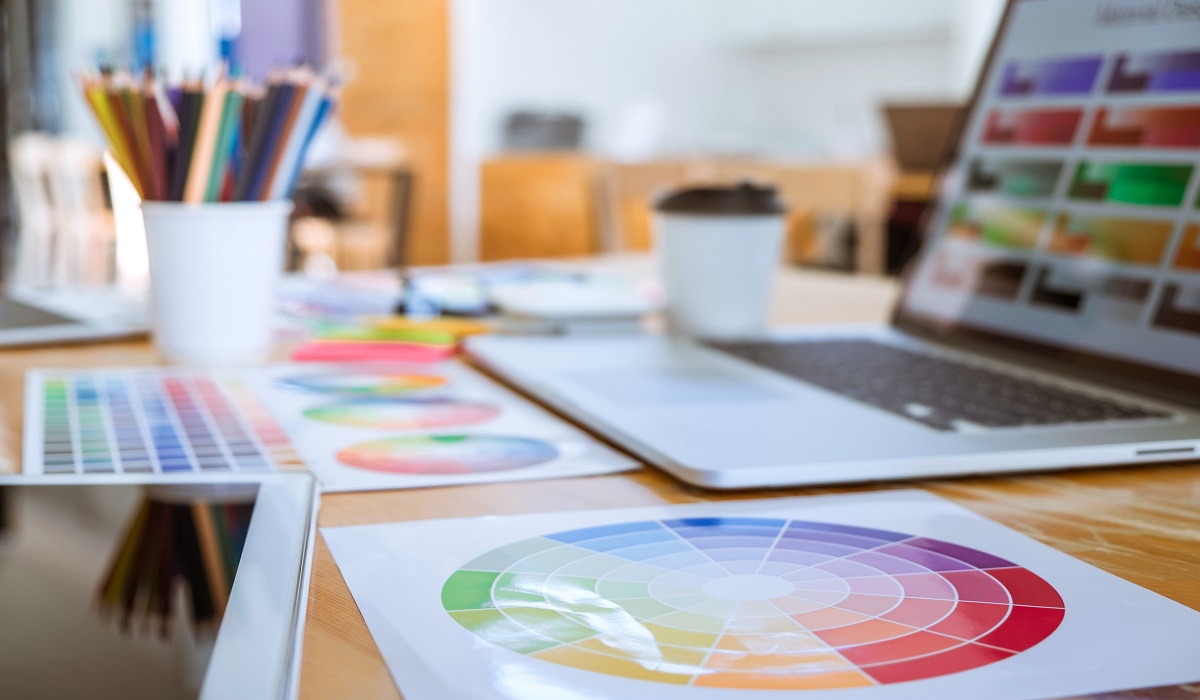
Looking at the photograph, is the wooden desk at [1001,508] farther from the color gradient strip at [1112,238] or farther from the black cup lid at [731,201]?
the black cup lid at [731,201]

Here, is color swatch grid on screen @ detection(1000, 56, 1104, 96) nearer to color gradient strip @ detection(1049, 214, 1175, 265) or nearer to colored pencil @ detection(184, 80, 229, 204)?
color gradient strip @ detection(1049, 214, 1175, 265)

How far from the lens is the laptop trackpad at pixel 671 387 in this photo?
21.8 inches

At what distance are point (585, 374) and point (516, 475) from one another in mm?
166

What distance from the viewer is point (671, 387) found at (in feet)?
1.91

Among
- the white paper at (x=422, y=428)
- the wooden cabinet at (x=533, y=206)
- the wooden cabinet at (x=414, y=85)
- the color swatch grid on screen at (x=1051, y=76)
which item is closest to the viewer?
the white paper at (x=422, y=428)

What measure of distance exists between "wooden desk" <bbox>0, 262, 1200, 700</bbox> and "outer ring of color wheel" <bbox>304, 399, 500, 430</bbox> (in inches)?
4.6

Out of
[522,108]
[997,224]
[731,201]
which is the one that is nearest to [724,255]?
[731,201]

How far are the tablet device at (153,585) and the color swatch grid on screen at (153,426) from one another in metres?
0.04

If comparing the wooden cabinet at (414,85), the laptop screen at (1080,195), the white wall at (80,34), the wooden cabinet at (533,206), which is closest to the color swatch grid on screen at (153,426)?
the laptop screen at (1080,195)

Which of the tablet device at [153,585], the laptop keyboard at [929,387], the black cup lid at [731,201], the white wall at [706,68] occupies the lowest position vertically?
the tablet device at [153,585]

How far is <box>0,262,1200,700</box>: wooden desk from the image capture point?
32cm

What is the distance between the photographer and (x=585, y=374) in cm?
62

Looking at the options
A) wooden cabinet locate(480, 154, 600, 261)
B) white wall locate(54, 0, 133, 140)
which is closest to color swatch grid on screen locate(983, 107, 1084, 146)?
wooden cabinet locate(480, 154, 600, 261)

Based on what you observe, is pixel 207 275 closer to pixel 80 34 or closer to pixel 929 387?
pixel 929 387
